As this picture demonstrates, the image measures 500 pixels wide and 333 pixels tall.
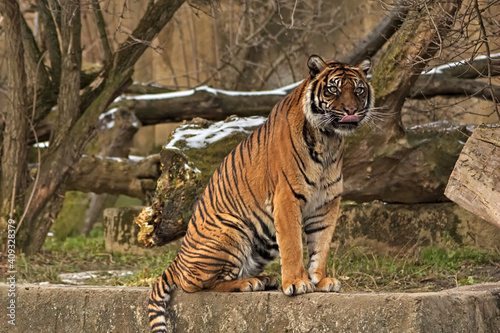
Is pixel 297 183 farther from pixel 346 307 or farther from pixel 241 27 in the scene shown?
pixel 241 27

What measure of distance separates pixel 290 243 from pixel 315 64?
1.23 meters

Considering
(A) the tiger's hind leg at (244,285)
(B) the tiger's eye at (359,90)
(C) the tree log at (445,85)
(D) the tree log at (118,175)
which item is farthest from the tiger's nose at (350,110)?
(D) the tree log at (118,175)

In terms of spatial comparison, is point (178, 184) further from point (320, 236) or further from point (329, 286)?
point (329, 286)

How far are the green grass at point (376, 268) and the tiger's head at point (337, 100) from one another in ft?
7.49

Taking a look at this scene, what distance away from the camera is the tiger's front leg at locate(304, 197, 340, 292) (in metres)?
4.68

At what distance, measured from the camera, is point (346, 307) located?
4.19 meters

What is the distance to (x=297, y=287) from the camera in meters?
4.35

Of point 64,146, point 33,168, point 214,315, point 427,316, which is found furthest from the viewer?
point 33,168

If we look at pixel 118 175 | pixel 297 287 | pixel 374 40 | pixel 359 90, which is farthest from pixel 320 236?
pixel 118 175

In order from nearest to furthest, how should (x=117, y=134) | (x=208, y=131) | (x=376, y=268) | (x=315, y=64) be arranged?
(x=315, y=64) → (x=376, y=268) → (x=208, y=131) → (x=117, y=134)

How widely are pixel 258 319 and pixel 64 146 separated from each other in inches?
194

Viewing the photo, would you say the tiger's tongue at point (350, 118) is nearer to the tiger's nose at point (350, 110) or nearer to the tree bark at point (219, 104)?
the tiger's nose at point (350, 110)

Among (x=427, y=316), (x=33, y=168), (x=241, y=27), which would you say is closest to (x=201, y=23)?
(x=241, y=27)

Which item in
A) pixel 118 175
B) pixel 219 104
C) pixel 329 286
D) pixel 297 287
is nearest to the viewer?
pixel 297 287
